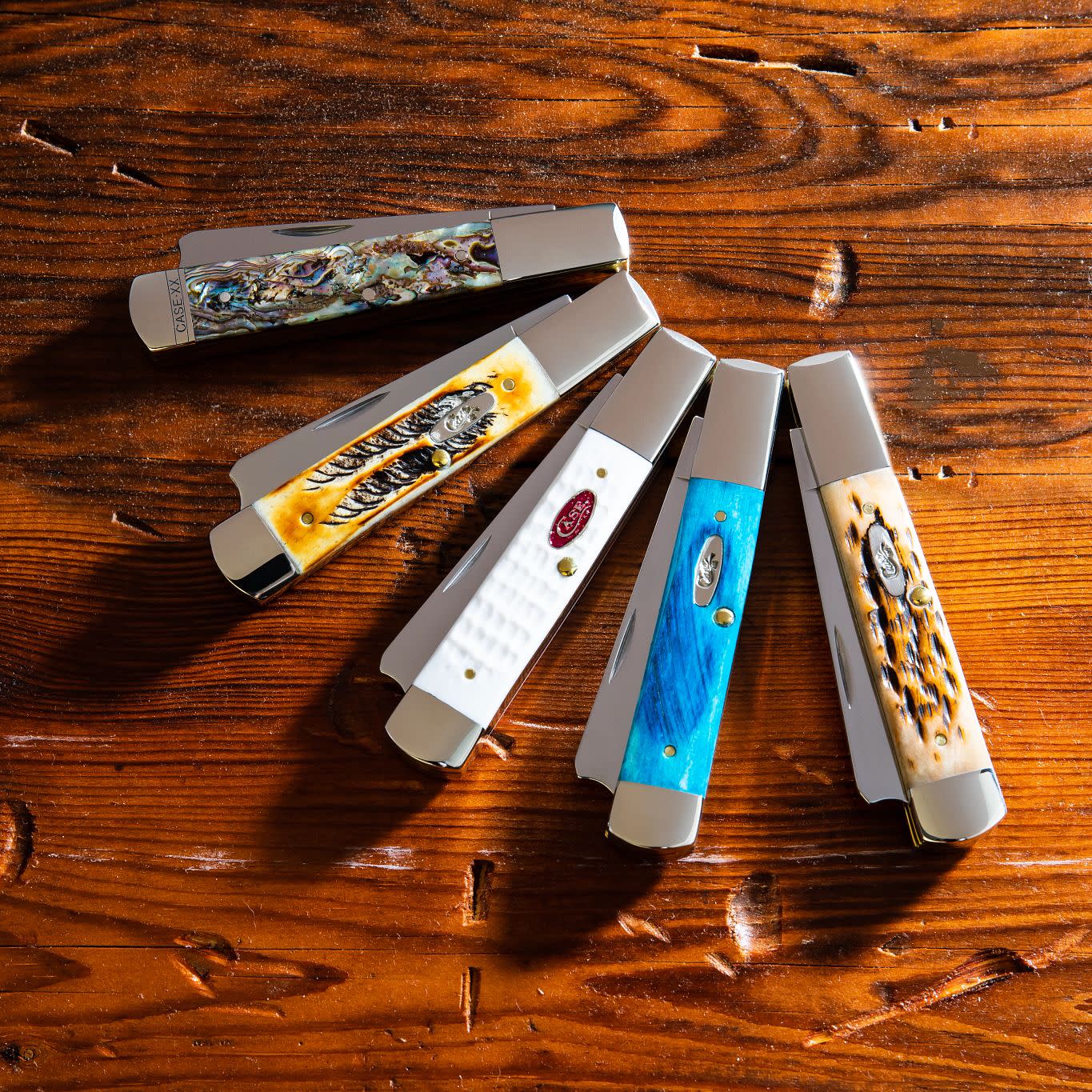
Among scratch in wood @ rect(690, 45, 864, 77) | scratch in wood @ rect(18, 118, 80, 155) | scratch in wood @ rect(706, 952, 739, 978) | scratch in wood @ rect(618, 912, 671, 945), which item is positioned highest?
scratch in wood @ rect(690, 45, 864, 77)

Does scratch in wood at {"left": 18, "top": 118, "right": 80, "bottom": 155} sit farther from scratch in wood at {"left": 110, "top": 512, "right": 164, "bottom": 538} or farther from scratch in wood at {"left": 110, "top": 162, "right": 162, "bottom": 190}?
scratch in wood at {"left": 110, "top": 512, "right": 164, "bottom": 538}

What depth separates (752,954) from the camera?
994 mm

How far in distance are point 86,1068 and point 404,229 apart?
3.67 ft

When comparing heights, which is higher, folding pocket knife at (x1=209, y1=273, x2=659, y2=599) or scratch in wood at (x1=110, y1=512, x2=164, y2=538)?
folding pocket knife at (x1=209, y1=273, x2=659, y2=599)

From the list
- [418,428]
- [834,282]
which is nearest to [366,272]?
[418,428]

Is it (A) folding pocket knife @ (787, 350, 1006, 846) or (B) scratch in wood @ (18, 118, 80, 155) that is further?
(B) scratch in wood @ (18, 118, 80, 155)

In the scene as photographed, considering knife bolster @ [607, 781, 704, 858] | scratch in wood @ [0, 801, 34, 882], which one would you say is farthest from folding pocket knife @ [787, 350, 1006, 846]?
scratch in wood @ [0, 801, 34, 882]

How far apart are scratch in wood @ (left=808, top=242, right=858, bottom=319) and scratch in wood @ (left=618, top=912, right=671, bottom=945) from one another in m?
0.82

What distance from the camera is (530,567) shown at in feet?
3.27

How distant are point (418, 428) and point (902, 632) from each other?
2.12 ft

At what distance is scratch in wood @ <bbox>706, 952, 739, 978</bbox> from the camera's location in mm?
990

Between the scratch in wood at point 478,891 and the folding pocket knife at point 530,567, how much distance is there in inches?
5.5

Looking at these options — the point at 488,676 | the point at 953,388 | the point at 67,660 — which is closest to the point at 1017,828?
the point at 953,388

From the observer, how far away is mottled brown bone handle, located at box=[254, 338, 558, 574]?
3.31 ft
